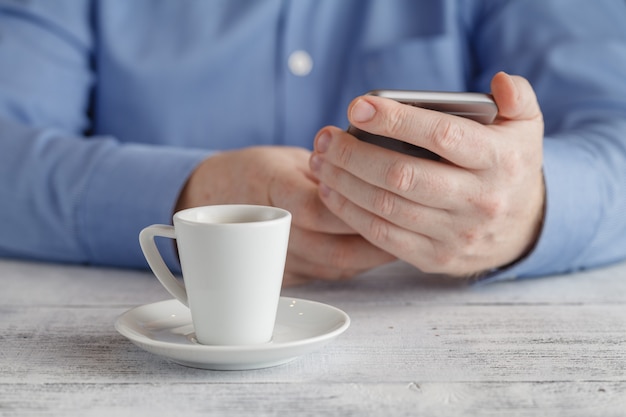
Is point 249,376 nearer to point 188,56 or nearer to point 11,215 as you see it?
point 11,215

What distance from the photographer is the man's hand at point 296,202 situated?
2.76 feet

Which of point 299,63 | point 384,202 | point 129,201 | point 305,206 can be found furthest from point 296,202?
point 299,63

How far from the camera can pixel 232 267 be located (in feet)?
1.95

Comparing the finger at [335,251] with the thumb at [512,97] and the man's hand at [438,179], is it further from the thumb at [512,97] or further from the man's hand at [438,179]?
the thumb at [512,97]

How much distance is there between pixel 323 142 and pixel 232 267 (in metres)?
0.24

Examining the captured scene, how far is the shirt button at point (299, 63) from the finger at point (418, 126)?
60 centimetres

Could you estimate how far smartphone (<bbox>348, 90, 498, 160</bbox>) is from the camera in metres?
0.71

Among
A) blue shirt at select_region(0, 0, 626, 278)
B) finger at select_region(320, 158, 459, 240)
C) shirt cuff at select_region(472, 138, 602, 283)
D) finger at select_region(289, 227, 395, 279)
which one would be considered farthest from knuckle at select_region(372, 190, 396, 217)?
blue shirt at select_region(0, 0, 626, 278)

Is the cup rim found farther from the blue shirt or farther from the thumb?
the blue shirt

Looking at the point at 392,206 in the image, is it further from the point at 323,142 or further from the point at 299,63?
the point at 299,63

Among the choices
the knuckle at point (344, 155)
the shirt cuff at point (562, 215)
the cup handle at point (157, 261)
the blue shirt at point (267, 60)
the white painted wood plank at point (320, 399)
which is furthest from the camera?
the blue shirt at point (267, 60)

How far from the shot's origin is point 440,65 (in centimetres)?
129

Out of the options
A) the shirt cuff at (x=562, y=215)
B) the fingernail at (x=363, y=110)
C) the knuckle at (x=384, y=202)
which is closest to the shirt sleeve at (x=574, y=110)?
the shirt cuff at (x=562, y=215)

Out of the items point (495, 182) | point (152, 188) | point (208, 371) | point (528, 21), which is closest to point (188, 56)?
point (152, 188)
